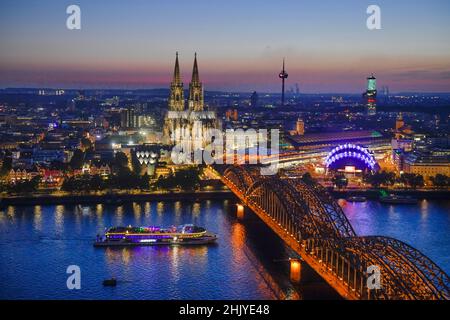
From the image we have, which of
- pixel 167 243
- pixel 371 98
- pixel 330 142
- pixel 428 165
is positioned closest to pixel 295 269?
pixel 167 243

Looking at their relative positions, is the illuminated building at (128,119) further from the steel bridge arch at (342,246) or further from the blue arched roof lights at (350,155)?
the steel bridge arch at (342,246)

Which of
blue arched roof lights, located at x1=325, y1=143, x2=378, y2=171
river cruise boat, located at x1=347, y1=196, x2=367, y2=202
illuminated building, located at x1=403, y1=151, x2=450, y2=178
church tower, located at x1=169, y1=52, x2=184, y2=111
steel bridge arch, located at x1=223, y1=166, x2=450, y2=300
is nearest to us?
steel bridge arch, located at x1=223, y1=166, x2=450, y2=300

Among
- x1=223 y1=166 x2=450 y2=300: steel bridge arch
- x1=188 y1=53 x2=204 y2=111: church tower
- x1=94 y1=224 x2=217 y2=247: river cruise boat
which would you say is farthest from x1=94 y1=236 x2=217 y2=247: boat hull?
x1=188 y1=53 x2=204 y2=111: church tower

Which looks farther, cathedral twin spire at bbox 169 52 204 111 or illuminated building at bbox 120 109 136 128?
illuminated building at bbox 120 109 136 128

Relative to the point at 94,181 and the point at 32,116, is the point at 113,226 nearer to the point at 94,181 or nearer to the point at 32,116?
the point at 94,181

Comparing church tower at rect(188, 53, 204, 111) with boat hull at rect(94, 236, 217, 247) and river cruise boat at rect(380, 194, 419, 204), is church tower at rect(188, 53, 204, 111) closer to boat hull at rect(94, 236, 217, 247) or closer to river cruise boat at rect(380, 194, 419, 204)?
river cruise boat at rect(380, 194, 419, 204)

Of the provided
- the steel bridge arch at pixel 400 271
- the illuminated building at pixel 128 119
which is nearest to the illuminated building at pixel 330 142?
the illuminated building at pixel 128 119
